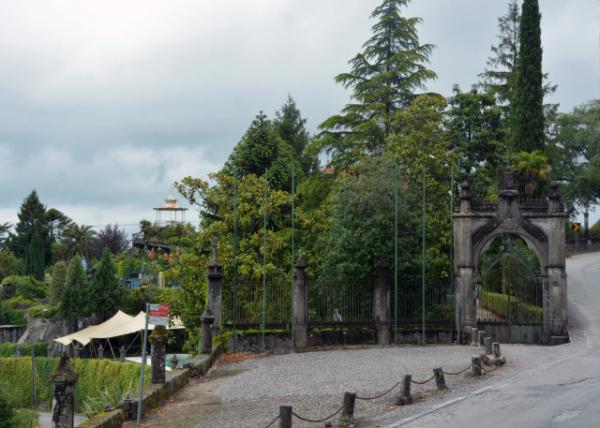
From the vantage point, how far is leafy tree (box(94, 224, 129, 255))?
277 feet

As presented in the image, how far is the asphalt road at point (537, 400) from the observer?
43.9 ft

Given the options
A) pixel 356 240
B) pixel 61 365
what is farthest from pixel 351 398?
pixel 356 240

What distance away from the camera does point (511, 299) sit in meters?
28.7

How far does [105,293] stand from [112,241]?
33.2 meters

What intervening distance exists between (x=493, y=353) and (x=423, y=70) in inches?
872

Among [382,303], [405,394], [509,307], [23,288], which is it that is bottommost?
[405,394]

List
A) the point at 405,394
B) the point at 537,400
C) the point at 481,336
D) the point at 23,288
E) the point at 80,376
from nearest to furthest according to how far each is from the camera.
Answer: the point at 537,400, the point at 405,394, the point at 481,336, the point at 80,376, the point at 23,288

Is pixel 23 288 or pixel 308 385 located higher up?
pixel 23 288

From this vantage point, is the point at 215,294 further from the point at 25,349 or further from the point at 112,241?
the point at 112,241

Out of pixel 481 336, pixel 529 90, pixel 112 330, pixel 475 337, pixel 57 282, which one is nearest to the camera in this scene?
pixel 475 337

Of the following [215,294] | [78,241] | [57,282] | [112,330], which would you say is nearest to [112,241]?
[78,241]

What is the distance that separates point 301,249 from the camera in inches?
1207

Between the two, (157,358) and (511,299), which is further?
(511,299)

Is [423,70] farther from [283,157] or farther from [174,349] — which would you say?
[174,349]
